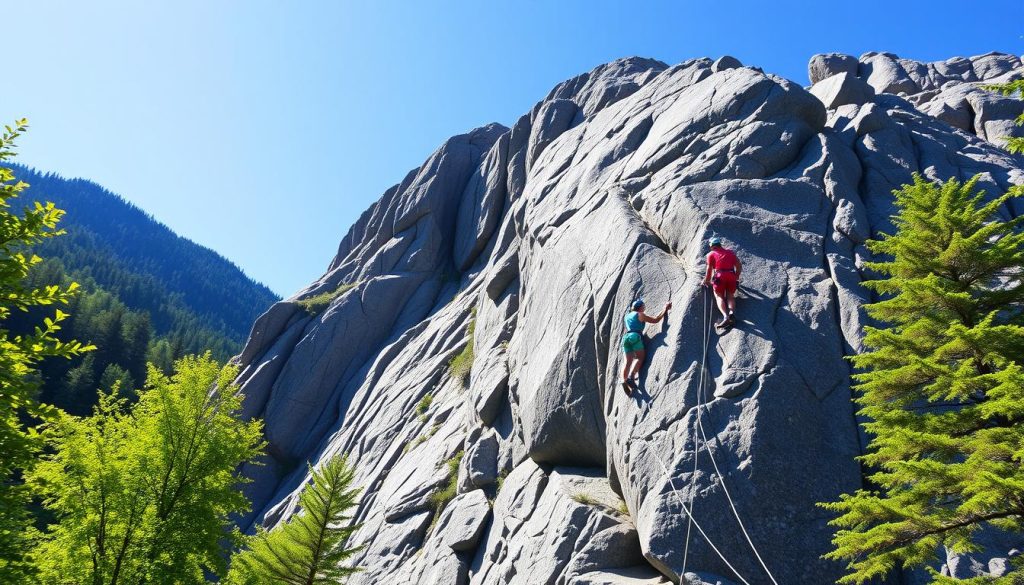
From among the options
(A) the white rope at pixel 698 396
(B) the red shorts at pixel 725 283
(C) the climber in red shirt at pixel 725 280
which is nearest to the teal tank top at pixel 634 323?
(A) the white rope at pixel 698 396

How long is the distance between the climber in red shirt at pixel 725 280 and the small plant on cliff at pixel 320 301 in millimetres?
40143

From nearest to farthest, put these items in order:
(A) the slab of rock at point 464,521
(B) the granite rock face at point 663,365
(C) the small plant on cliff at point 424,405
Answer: (B) the granite rock face at point 663,365, (A) the slab of rock at point 464,521, (C) the small plant on cliff at point 424,405

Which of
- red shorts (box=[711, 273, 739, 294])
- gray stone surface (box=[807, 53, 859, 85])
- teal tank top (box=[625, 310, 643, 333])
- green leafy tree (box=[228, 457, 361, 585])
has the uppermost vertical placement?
gray stone surface (box=[807, 53, 859, 85])

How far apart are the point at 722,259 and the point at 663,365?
10.7 ft

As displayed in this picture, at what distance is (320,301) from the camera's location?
2012 inches

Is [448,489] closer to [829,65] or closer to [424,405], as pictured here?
[424,405]

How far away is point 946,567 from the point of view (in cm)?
1043

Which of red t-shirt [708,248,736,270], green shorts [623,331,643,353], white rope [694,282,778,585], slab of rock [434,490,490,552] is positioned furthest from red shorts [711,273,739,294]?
slab of rock [434,490,490,552]

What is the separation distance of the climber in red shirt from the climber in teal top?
4.96 feet

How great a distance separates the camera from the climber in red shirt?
48.5ft

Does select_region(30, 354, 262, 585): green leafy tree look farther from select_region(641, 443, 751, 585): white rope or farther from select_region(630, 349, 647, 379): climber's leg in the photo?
select_region(641, 443, 751, 585): white rope

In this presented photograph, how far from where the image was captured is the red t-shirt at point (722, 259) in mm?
14984

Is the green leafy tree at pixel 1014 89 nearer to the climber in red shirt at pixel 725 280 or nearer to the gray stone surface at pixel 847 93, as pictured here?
the climber in red shirt at pixel 725 280

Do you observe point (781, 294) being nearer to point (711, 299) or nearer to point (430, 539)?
point (711, 299)
